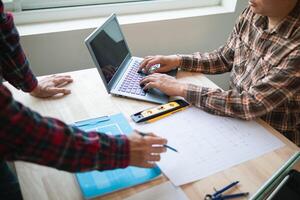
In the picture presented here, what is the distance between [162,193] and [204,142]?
25 cm

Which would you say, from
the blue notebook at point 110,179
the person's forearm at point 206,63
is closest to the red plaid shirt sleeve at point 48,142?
the blue notebook at point 110,179

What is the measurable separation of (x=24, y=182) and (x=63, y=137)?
0.28 meters

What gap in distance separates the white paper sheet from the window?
1.15 metres

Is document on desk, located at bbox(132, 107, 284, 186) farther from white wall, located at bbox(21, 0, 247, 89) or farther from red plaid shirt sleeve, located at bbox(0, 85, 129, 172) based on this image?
white wall, located at bbox(21, 0, 247, 89)

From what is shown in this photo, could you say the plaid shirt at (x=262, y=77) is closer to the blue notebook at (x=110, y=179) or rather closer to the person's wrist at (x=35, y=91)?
the blue notebook at (x=110, y=179)

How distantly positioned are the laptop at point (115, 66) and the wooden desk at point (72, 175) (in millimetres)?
43

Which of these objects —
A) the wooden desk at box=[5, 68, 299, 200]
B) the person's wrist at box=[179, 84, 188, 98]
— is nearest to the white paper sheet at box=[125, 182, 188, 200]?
the wooden desk at box=[5, 68, 299, 200]

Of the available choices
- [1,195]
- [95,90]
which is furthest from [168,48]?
[1,195]

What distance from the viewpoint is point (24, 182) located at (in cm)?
79

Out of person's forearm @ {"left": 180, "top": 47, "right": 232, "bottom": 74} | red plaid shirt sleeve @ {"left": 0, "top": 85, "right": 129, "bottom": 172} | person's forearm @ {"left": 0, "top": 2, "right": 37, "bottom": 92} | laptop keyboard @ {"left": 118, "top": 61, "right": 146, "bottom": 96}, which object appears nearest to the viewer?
red plaid shirt sleeve @ {"left": 0, "top": 85, "right": 129, "bottom": 172}

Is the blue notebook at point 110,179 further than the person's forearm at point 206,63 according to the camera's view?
No

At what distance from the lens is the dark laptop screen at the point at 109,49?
115cm

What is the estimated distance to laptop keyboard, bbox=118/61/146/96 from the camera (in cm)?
120

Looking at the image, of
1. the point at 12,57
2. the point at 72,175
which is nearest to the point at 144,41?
the point at 12,57
